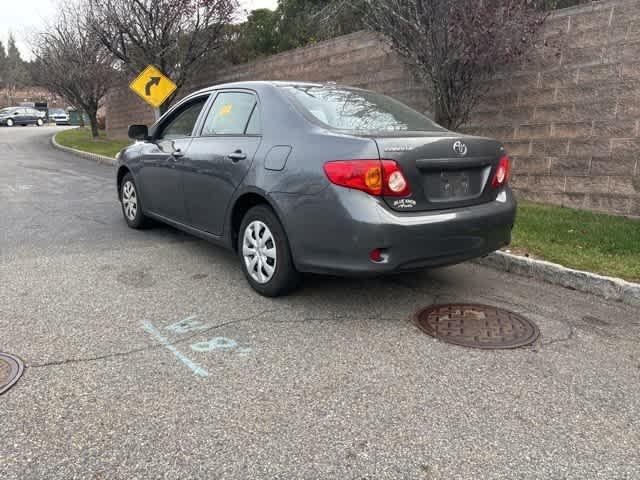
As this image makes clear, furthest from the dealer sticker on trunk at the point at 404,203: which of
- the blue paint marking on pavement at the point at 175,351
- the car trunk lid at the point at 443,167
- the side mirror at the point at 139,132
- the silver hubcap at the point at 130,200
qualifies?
the silver hubcap at the point at 130,200

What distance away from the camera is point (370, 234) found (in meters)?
3.34

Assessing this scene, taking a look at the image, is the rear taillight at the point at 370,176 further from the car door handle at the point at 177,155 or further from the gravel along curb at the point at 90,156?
the gravel along curb at the point at 90,156

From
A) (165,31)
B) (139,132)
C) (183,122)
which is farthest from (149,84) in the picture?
(183,122)

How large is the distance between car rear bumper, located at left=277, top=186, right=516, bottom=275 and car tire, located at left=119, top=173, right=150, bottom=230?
3.07m

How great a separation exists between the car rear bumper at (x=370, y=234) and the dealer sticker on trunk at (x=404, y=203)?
53 mm

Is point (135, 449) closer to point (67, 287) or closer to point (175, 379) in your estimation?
point (175, 379)

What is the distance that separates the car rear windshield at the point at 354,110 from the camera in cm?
388

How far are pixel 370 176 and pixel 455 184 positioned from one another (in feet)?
2.44

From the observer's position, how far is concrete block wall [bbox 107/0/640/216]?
655cm

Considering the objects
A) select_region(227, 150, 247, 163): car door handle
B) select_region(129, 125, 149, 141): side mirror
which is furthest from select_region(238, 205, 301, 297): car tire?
select_region(129, 125, 149, 141): side mirror

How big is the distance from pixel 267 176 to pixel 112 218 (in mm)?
3989

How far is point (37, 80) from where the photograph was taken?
28016 mm

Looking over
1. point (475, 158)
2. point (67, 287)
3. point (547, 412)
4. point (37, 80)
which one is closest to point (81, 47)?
point (37, 80)

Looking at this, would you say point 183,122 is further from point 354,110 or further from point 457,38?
point 457,38
